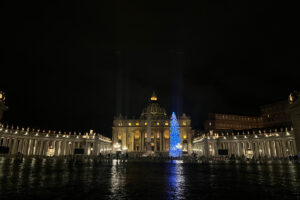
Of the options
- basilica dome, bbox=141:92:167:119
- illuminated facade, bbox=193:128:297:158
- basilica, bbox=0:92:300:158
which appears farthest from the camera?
basilica dome, bbox=141:92:167:119

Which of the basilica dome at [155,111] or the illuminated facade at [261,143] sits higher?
the basilica dome at [155,111]

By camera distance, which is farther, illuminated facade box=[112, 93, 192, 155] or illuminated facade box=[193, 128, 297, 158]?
illuminated facade box=[112, 93, 192, 155]

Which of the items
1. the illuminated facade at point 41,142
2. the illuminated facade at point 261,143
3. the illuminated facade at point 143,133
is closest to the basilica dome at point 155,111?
the illuminated facade at point 143,133

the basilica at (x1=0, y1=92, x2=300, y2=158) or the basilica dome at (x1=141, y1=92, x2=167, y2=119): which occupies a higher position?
the basilica dome at (x1=141, y1=92, x2=167, y2=119)

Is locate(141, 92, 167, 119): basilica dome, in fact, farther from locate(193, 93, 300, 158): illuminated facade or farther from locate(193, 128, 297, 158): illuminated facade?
locate(193, 128, 297, 158): illuminated facade

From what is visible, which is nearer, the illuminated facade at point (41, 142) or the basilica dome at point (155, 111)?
the illuminated facade at point (41, 142)

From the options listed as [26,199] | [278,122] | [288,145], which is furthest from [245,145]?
[26,199]

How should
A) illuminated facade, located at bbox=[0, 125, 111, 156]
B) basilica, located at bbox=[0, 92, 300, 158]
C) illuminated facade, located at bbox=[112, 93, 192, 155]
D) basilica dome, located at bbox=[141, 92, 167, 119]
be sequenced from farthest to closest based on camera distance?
basilica dome, located at bbox=[141, 92, 167, 119] → illuminated facade, located at bbox=[112, 93, 192, 155] → illuminated facade, located at bbox=[0, 125, 111, 156] → basilica, located at bbox=[0, 92, 300, 158]

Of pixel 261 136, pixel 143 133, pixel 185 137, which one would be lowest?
pixel 261 136

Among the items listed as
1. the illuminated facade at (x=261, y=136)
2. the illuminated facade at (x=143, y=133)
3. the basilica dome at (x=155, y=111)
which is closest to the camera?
the illuminated facade at (x=261, y=136)

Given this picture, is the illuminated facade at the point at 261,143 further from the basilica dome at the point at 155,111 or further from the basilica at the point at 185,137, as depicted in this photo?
the basilica dome at the point at 155,111

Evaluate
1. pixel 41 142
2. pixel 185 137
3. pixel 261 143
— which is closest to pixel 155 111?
pixel 185 137

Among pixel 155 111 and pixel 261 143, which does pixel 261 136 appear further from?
pixel 155 111

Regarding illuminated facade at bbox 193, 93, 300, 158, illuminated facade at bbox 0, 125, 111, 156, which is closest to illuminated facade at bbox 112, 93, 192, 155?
illuminated facade at bbox 193, 93, 300, 158
